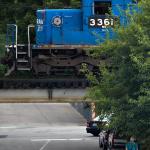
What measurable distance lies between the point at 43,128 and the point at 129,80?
1782cm

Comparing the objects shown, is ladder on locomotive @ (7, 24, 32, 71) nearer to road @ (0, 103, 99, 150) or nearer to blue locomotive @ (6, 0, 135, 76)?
blue locomotive @ (6, 0, 135, 76)

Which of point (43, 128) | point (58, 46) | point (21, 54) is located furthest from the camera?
point (43, 128)

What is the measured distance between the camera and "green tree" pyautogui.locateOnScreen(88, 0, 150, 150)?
1941 centimetres

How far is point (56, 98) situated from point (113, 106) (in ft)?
55.5

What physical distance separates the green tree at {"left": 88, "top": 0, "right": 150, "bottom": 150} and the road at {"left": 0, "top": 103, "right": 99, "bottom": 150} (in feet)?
17.6

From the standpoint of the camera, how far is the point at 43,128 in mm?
37562

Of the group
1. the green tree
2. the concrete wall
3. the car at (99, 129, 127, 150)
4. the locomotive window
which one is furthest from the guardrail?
the green tree

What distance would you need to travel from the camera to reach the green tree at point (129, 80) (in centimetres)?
1941

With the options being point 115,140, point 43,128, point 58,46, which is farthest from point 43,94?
point 115,140

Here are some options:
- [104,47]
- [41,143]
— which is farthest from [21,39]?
[104,47]

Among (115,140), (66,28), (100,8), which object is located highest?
(100,8)

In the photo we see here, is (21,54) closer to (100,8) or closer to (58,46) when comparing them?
(58,46)

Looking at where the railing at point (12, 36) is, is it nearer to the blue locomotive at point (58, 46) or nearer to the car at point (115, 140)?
the blue locomotive at point (58, 46)

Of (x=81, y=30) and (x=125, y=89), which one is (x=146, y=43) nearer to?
(x=125, y=89)
